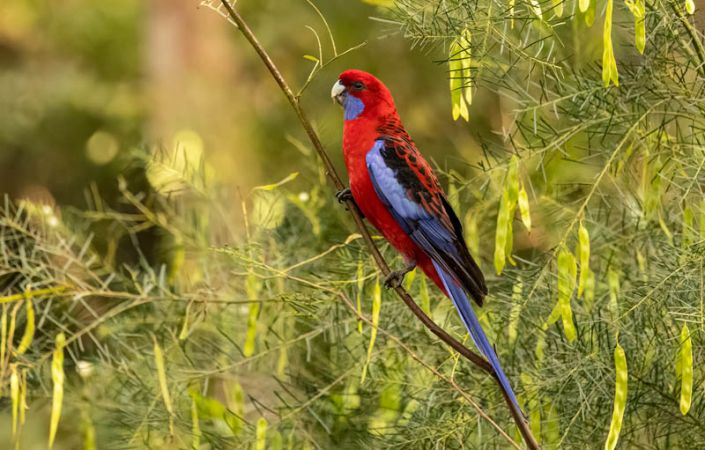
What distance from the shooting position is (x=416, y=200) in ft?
5.92

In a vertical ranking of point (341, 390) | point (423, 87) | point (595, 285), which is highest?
point (595, 285)

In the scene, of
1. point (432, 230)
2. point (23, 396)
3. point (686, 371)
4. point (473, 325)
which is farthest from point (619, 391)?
point (23, 396)

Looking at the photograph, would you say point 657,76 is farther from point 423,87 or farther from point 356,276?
point 423,87

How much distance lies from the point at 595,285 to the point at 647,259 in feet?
0.36

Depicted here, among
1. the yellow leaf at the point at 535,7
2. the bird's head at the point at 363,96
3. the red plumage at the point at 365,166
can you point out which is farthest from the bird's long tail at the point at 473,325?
the yellow leaf at the point at 535,7

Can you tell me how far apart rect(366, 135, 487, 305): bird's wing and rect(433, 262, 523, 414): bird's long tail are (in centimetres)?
4

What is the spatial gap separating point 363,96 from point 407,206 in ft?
0.88

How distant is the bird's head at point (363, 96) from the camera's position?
1945 millimetres

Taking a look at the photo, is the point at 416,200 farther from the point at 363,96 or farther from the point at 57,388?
the point at 57,388

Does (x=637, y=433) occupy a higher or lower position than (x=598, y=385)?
lower

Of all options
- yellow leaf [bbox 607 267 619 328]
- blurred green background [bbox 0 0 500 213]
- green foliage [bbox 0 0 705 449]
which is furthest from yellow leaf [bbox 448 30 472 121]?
blurred green background [bbox 0 0 500 213]

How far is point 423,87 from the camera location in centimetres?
525

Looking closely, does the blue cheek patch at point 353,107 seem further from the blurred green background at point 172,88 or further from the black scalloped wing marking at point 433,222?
the blurred green background at point 172,88

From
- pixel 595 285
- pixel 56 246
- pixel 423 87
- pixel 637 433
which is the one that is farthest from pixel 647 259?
pixel 423 87
